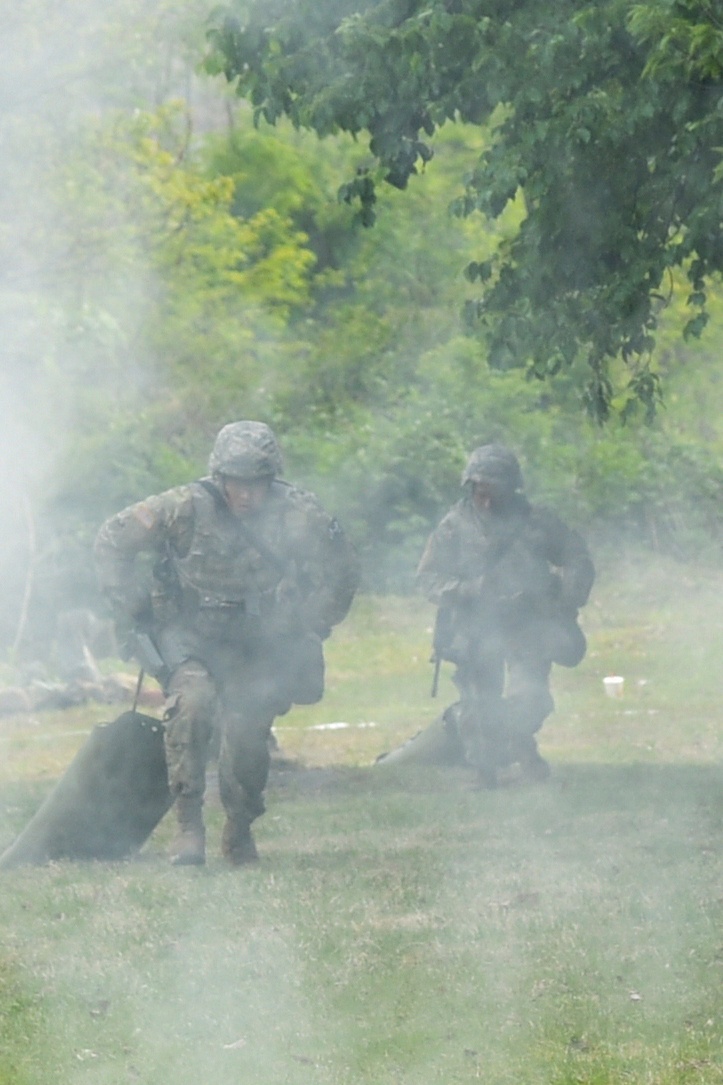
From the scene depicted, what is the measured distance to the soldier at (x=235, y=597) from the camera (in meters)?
8.54

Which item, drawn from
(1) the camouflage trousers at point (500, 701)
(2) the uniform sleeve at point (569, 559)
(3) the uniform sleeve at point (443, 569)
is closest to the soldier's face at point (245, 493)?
(3) the uniform sleeve at point (443, 569)

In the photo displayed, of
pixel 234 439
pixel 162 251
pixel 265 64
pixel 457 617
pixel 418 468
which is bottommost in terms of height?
pixel 418 468

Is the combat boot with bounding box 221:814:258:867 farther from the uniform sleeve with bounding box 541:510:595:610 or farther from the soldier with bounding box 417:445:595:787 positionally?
the uniform sleeve with bounding box 541:510:595:610

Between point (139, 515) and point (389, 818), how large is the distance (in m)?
2.31

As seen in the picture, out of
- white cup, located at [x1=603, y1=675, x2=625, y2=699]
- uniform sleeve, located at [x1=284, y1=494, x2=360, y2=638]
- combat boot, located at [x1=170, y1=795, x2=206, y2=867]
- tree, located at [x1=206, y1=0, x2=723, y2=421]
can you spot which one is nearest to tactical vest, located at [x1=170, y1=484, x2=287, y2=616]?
uniform sleeve, located at [x1=284, y1=494, x2=360, y2=638]

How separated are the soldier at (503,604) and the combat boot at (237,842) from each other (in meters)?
2.98

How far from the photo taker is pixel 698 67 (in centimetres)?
749

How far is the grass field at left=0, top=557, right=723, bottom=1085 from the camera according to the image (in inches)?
220

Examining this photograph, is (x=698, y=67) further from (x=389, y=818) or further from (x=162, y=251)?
(x=162, y=251)

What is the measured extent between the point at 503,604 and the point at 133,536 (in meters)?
3.43

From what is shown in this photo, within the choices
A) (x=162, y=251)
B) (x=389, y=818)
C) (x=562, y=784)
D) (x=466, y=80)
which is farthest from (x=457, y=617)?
(x=162, y=251)

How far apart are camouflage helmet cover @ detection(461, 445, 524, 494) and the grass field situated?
1.69 meters

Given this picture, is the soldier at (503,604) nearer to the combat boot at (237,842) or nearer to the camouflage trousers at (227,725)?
the camouflage trousers at (227,725)

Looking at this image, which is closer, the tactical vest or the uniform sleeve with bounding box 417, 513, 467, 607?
the tactical vest
